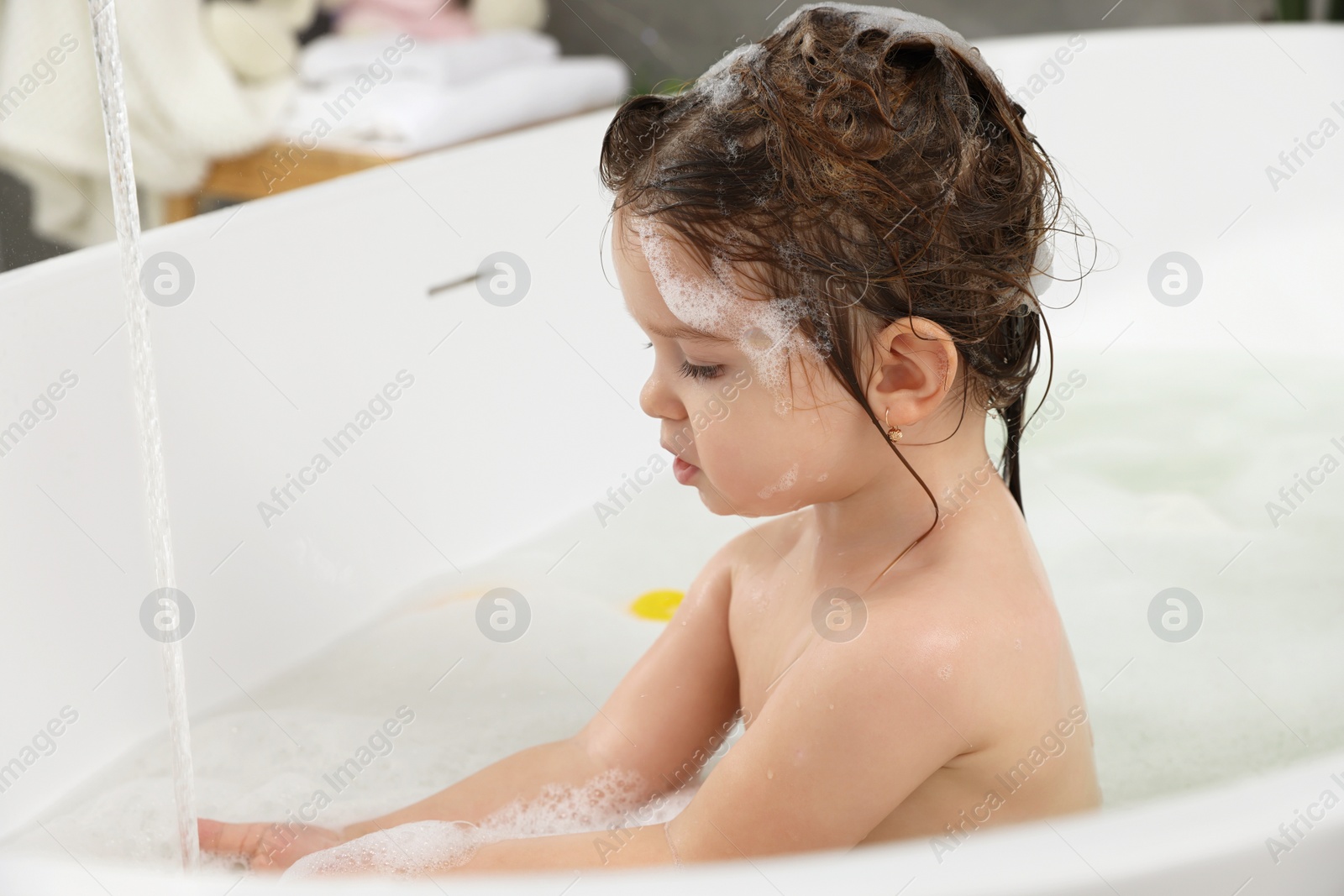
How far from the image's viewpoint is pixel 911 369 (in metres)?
0.72

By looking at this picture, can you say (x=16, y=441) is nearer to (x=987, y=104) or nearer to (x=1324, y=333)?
(x=987, y=104)

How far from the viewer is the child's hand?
867mm

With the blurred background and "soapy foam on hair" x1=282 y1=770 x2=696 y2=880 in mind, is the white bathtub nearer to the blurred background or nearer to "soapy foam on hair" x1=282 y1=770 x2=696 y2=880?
"soapy foam on hair" x1=282 y1=770 x2=696 y2=880

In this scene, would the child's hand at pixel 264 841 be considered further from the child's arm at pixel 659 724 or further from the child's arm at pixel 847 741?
the child's arm at pixel 847 741

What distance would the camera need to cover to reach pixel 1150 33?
2082 millimetres

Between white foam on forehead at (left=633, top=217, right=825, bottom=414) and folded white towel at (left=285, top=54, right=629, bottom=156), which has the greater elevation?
white foam on forehead at (left=633, top=217, right=825, bottom=414)

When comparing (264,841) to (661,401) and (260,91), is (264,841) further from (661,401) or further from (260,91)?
(260,91)

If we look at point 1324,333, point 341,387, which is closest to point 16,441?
point 341,387

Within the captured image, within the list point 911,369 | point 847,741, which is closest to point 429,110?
point 911,369

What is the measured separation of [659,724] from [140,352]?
47cm

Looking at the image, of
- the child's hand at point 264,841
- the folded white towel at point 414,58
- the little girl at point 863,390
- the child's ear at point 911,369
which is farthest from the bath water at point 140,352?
the folded white towel at point 414,58

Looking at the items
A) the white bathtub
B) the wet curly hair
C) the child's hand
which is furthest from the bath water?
the wet curly hair

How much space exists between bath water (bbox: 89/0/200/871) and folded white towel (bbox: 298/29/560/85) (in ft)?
3.64

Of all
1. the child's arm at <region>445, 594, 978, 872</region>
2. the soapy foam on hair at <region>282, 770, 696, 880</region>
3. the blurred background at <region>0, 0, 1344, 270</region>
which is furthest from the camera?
the blurred background at <region>0, 0, 1344, 270</region>
